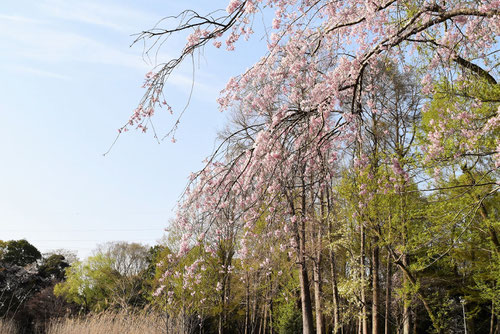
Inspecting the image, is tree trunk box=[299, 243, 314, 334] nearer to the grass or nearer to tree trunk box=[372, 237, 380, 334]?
tree trunk box=[372, 237, 380, 334]

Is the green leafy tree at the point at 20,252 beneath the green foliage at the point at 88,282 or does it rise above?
above

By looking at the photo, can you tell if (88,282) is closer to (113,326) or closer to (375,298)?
(113,326)

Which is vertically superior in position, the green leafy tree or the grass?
the green leafy tree

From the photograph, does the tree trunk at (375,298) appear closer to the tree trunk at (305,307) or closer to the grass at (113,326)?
the tree trunk at (305,307)

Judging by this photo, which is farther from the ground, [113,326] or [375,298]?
[375,298]

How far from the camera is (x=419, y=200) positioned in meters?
13.8

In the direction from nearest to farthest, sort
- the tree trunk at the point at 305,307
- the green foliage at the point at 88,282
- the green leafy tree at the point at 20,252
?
1. the tree trunk at the point at 305,307
2. the green leafy tree at the point at 20,252
3. the green foliage at the point at 88,282

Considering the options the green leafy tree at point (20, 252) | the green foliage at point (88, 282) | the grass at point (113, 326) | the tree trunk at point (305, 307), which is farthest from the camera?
the green foliage at point (88, 282)

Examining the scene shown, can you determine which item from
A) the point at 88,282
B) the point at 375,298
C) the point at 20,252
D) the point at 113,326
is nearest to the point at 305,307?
the point at 375,298

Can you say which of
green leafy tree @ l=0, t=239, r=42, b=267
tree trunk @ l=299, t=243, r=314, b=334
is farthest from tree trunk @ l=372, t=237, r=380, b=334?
green leafy tree @ l=0, t=239, r=42, b=267

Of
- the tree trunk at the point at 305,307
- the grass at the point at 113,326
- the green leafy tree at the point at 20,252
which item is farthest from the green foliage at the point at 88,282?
the tree trunk at the point at 305,307

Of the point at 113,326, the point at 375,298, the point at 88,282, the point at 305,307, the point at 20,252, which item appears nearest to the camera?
the point at 113,326

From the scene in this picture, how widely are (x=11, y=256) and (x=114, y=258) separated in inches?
345

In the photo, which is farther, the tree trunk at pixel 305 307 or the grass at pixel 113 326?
the tree trunk at pixel 305 307
